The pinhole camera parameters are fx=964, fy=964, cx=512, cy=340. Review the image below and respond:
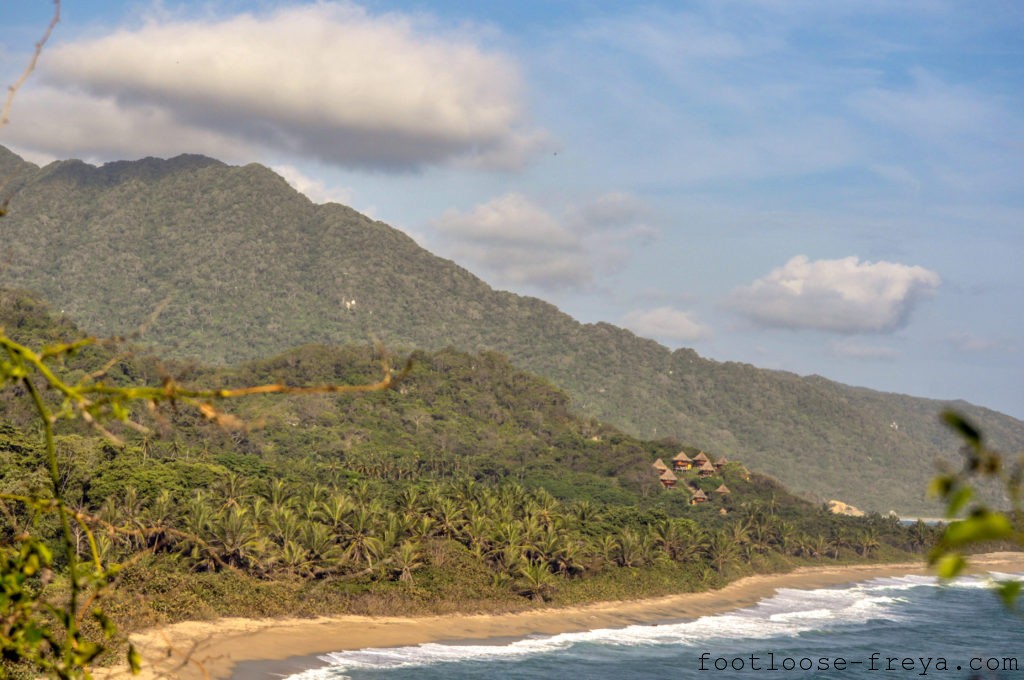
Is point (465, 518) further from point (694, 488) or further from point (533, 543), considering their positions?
point (694, 488)

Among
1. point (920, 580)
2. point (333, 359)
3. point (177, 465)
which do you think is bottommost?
point (920, 580)

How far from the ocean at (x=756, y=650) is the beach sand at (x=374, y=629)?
5.20 feet

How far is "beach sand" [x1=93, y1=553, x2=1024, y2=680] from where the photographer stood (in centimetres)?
4741

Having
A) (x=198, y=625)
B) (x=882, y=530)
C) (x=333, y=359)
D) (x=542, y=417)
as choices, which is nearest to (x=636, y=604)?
(x=198, y=625)

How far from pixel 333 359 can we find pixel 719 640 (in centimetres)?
10523

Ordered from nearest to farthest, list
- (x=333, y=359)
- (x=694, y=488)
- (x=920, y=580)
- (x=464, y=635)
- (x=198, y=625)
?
(x=198, y=625) → (x=464, y=635) → (x=920, y=580) → (x=694, y=488) → (x=333, y=359)

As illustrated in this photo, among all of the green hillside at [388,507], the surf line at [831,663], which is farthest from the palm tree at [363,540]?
the surf line at [831,663]

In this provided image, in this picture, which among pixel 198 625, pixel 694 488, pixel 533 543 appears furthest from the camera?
pixel 694 488

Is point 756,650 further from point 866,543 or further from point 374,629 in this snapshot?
point 866,543

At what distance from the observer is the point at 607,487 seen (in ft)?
400

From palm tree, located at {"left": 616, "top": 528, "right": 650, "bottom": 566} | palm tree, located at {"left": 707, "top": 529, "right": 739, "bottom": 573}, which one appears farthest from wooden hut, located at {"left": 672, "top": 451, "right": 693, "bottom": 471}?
Answer: palm tree, located at {"left": 616, "top": 528, "right": 650, "bottom": 566}

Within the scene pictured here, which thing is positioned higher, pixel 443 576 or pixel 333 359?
pixel 333 359

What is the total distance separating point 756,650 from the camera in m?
63.2

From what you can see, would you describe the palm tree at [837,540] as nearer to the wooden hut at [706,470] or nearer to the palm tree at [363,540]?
the wooden hut at [706,470]
